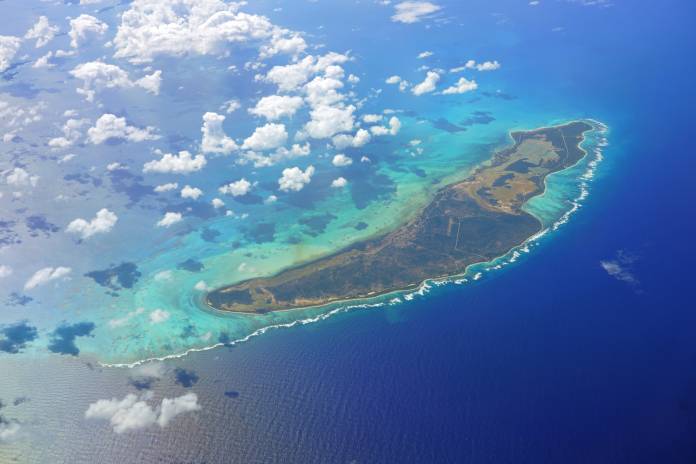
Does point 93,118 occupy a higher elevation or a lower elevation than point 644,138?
higher

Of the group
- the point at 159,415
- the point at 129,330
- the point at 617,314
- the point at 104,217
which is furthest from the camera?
the point at 104,217

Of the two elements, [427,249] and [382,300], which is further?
[427,249]

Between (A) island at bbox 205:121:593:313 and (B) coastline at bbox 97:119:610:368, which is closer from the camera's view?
(B) coastline at bbox 97:119:610:368

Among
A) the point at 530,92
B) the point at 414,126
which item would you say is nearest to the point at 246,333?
the point at 414,126

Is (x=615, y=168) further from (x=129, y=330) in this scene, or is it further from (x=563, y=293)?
(x=129, y=330)

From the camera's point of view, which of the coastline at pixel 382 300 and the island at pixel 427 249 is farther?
the island at pixel 427 249

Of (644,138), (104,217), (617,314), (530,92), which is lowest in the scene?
(617,314)

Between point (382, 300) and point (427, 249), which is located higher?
point (427, 249)

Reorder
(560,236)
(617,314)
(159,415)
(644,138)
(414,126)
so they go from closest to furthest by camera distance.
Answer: (159,415)
(617,314)
(560,236)
(644,138)
(414,126)
